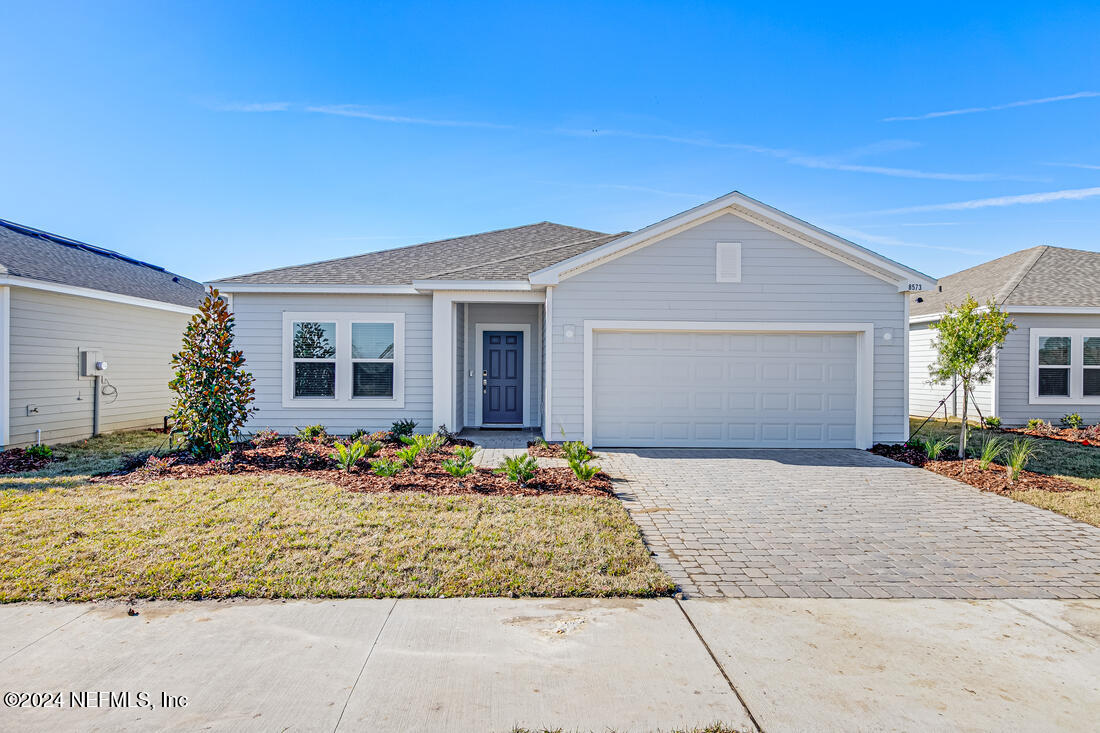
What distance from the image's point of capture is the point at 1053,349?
13609mm

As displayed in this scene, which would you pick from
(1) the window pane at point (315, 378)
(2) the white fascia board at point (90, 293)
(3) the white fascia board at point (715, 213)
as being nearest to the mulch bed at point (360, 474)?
(1) the window pane at point (315, 378)

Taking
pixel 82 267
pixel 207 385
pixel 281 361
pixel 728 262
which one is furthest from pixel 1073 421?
pixel 82 267

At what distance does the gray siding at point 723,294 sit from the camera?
33.7ft

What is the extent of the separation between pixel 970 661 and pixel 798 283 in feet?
26.9

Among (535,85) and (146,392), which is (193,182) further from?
(535,85)

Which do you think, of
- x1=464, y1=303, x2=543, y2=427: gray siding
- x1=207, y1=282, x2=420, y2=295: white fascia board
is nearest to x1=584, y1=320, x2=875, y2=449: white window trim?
x1=464, y1=303, x2=543, y2=427: gray siding

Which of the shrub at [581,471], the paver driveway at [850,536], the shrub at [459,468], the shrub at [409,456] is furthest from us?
the shrub at [409,456]

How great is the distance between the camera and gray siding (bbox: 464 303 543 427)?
1274 cm

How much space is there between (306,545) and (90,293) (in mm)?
10420

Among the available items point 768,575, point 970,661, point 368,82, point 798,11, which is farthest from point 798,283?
point 368,82

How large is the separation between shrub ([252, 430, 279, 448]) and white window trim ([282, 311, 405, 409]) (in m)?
0.86

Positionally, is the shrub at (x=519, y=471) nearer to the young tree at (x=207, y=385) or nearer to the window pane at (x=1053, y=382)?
the young tree at (x=207, y=385)

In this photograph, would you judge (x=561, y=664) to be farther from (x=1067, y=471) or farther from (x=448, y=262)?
(x=448, y=262)

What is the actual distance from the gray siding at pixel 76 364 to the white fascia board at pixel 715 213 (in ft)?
31.4
